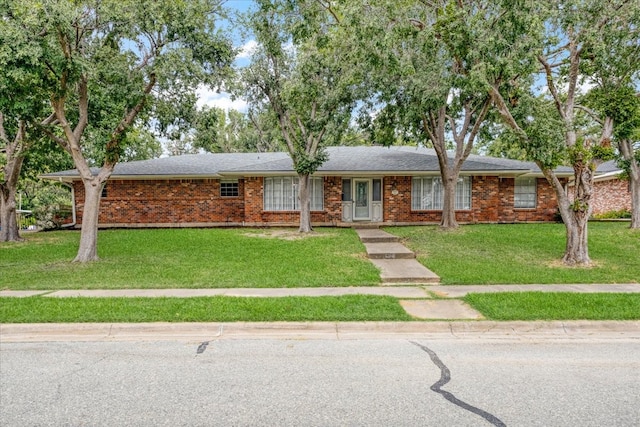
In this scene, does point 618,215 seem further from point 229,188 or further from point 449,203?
point 229,188

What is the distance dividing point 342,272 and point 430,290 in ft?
7.20

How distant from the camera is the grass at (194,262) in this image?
8711 millimetres

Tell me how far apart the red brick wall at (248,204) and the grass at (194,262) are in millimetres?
3011

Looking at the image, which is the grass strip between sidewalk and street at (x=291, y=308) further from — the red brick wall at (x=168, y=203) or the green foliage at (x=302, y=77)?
the red brick wall at (x=168, y=203)

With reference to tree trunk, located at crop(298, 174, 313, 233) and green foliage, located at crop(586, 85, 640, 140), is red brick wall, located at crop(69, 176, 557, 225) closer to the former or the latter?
tree trunk, located at crop(298, 174, 313, 233)

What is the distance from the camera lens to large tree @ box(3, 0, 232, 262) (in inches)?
360

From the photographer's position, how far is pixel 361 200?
19.7m

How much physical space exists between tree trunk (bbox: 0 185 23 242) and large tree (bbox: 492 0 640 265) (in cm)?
1699

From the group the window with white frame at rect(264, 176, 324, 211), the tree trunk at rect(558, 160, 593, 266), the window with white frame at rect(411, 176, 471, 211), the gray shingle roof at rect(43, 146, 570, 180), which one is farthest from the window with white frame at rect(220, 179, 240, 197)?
the tree trunk at rect(558, 160, 593, 266)

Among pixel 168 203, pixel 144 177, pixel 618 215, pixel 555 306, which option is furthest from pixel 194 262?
pixel 618 215

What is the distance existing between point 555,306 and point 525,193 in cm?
1499

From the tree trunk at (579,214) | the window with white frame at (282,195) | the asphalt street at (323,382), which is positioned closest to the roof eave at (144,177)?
the window with white frame at (282,195)

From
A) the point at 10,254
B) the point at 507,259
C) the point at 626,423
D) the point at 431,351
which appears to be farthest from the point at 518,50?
the point at 10,254

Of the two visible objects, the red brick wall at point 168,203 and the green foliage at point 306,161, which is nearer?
the green foliage at point 306,161
